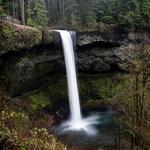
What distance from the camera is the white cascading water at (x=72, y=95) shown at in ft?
106

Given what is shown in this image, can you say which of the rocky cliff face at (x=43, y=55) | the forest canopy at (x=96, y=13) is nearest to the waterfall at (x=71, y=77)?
the rocky cliff face at (x=43, y=55)

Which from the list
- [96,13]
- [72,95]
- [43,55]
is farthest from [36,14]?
[72,95]

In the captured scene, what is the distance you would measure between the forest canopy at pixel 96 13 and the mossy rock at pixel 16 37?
7.27m

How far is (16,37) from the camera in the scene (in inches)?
1081

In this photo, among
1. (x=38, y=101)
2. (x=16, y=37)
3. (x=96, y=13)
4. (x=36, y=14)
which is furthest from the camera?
(x=96, y=13)

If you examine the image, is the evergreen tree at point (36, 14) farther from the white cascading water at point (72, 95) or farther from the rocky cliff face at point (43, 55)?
the white cascading water at point (72, 95)

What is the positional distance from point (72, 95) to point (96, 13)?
42.7 ft

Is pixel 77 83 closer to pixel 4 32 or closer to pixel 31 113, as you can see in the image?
pixel 31 113

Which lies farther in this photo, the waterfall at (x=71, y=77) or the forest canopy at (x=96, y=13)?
the forest canopy at (x=96, y=13)

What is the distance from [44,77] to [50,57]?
2.38 meters

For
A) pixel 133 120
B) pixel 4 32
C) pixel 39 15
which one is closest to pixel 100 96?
pixel 39 15

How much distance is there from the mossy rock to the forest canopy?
7.27 meters

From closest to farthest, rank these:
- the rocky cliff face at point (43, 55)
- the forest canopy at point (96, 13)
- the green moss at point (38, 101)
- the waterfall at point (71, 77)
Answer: the rocky cliff face at point (43, 55), the green moss at point (38, 101), the waterfall at point (71, 77), the forest canopy at point (96, 13)

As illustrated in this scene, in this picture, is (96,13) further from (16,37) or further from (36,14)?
(16,37)
